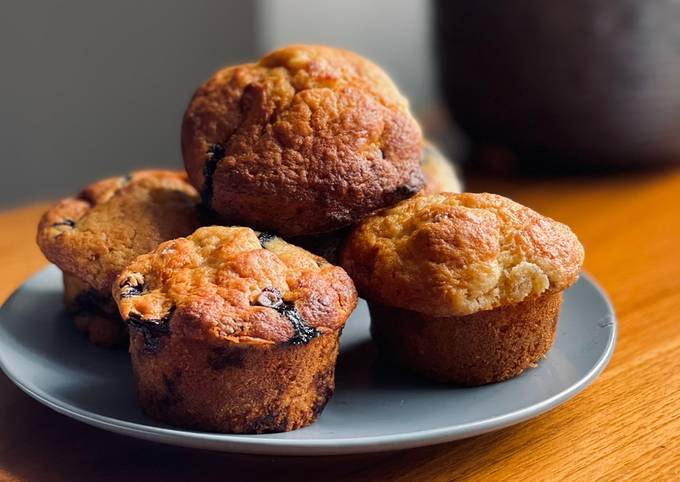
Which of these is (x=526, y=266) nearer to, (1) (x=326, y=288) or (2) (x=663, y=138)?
(1) (x=326, y=288)

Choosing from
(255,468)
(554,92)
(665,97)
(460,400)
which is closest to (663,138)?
(665,97)

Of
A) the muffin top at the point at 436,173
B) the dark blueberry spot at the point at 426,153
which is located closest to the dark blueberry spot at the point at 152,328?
the muffin top at the point at 436,173

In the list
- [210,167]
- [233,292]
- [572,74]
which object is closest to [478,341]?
[233,292]

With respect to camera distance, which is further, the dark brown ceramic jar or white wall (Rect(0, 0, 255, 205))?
white wall (Rect(0, 0, 255, 205))

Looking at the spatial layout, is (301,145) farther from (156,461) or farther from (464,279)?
(156,461)

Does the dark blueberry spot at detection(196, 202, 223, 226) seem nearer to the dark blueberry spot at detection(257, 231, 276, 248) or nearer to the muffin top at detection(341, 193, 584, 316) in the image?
the dark blueberry spot at detection(257, 231, 276, 248)

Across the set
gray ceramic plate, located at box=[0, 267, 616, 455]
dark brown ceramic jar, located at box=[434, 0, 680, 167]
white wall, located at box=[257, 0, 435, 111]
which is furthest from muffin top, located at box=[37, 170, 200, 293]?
white wall, located at box=[257, 0, 435, 111]

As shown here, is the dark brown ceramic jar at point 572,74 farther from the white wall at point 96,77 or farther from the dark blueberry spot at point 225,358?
the dark blueberry spot at point 225,358
